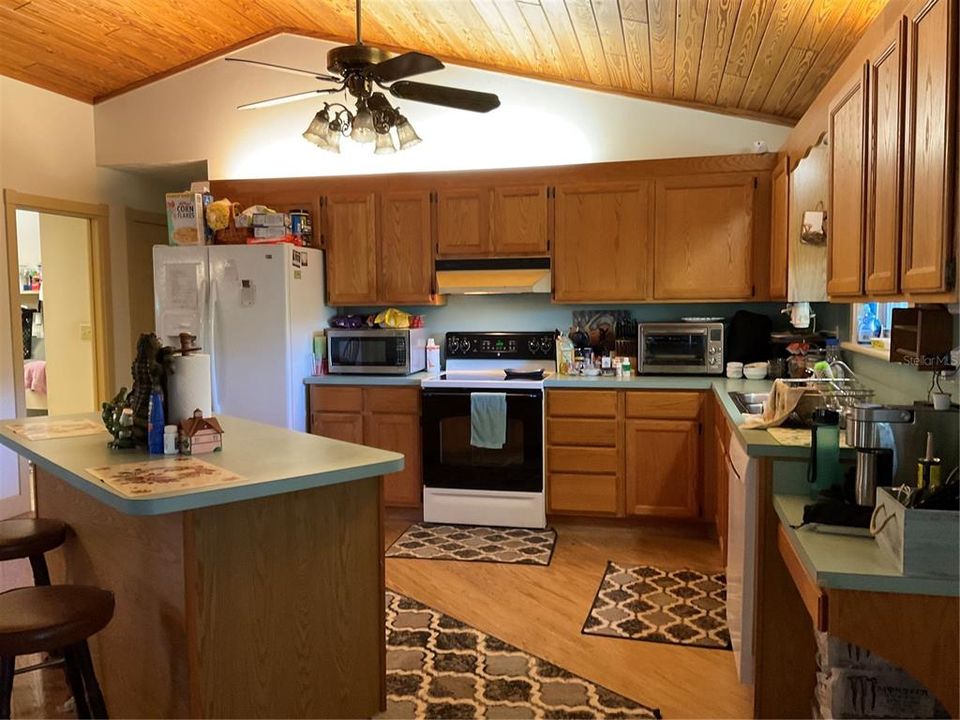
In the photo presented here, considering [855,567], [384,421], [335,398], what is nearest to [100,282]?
[335,398]

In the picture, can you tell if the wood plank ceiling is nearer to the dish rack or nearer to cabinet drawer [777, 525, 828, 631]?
the dish rack

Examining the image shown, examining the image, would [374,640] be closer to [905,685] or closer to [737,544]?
[737,544]

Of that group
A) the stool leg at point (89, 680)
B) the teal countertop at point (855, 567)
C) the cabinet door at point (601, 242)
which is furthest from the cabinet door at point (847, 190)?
the stool leg at point (89, 680)

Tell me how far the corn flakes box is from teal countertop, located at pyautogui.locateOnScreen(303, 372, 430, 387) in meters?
1.11

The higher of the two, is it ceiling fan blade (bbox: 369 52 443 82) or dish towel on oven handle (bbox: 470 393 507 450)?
ceiling fan blade (bbox: 369 52 443 82)

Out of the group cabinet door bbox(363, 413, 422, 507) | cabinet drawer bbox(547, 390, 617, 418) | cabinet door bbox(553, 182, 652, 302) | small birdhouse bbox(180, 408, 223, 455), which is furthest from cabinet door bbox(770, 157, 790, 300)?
small birdhouse bbox(180, 408, 223, 455)

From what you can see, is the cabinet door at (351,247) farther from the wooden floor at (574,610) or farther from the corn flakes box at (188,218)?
the wooden floor at (574,610)

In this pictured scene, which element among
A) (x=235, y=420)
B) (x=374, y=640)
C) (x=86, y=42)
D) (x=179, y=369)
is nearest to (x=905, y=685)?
(x=374, y=640)

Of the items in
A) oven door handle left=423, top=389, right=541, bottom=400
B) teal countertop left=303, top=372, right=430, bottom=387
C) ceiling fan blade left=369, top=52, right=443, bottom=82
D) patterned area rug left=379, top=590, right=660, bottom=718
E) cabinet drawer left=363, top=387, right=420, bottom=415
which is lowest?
patterned area rug left=379, top=590, right=660, bottom=718

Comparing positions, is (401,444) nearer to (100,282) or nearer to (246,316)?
(246,316)

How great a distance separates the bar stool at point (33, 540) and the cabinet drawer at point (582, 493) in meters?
2.54

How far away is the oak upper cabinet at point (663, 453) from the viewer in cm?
397

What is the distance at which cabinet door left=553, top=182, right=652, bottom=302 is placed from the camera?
4.23 metres

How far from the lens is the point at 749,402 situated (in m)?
3.37
